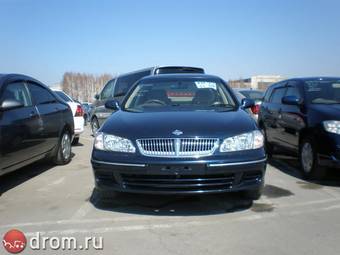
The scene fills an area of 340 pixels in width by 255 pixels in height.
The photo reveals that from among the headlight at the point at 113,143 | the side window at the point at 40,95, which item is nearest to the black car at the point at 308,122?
the headlight at the point at 113,143

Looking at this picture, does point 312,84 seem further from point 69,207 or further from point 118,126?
point 69,207

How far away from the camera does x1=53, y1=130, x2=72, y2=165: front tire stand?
834 cm

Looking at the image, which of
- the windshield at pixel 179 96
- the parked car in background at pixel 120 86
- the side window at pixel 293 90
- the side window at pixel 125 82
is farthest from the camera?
the side window at pixel 125 82

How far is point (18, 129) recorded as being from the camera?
20.6 ft

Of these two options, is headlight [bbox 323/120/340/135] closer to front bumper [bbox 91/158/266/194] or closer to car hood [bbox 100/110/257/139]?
car hood [bbox 100/110/257/139]

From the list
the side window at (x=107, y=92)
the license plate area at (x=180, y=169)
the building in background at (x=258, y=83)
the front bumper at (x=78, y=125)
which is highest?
the license plate area at (x=180, y=169)

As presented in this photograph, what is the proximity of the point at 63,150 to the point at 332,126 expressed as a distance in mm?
4717

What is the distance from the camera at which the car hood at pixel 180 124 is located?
4965 mm

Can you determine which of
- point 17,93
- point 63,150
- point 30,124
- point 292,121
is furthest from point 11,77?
point 292,121

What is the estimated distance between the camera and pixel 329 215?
509cm

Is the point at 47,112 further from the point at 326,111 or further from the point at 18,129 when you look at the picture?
the point at 326,111

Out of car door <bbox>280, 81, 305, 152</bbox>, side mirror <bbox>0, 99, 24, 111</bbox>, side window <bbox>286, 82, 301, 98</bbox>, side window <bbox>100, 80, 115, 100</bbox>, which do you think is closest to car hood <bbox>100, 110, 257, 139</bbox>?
side mirror <bbox>0, 99, 24, 111</bbox>

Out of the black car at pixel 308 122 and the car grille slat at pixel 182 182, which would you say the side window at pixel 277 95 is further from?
the car grille slat at pixel 182 182

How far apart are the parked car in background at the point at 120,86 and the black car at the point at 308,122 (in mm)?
4043
